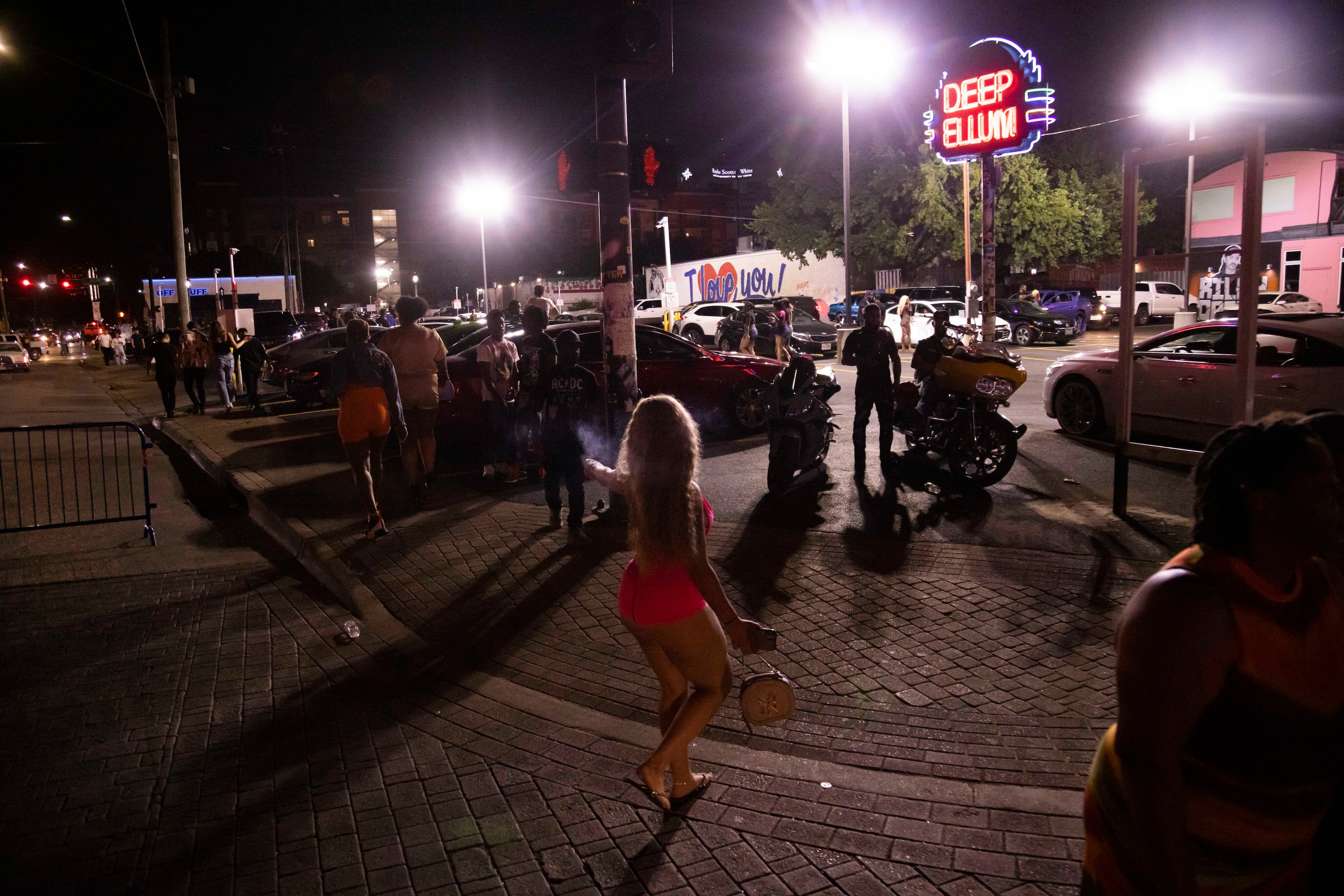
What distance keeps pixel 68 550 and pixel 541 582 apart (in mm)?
4433

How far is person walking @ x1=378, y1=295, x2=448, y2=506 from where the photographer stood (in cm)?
861

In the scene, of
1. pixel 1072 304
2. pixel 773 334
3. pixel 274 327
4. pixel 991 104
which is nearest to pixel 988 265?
pixel 991 104

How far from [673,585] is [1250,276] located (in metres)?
5.32

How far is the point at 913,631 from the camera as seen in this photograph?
17.9ft

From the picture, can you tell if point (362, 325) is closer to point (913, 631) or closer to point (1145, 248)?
point (913, 631)

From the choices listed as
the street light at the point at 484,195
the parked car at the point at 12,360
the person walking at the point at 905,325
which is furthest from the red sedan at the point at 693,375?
the parked car at the point at 12,360

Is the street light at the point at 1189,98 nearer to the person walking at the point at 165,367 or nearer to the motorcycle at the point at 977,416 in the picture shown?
the motorcycle at the point at 977,416

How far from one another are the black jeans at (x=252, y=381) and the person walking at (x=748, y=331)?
31.4ft

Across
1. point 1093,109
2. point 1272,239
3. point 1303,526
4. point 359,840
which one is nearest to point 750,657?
point 359,840

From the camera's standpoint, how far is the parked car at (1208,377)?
29.8ft

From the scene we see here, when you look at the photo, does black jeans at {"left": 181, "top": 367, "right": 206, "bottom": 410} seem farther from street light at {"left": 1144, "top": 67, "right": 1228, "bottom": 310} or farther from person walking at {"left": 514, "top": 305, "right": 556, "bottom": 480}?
street light at {"left": 1144, "top": 67, "right": 1228, "bottom": 310}

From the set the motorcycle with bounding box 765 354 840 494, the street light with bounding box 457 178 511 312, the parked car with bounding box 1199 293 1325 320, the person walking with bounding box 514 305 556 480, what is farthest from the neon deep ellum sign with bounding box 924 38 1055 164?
the street light with bounding box 457 178 511 312

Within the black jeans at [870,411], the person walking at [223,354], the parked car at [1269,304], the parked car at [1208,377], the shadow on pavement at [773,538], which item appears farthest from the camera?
the parked car at [1269,304]

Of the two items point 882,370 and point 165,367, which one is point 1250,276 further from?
point 165,367
